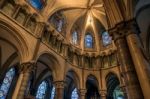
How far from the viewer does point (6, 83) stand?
13.0m

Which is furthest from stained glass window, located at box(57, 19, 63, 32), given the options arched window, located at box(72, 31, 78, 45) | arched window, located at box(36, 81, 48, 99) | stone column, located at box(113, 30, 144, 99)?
stone column, located at box(113, 30, 144, 99)

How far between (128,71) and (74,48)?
34.3 ft

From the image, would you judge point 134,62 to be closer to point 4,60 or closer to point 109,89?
point 4,60

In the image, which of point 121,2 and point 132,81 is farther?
point 121,2

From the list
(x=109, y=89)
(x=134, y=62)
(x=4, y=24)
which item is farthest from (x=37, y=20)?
(x=109, y=89)

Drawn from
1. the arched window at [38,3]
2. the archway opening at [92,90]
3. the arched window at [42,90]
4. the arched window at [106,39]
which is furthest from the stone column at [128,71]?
the arched window at [42,90]

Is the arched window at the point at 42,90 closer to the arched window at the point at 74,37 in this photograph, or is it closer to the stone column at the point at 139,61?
the arched window at the point at 74,37

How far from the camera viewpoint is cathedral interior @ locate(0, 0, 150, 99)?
226 inches

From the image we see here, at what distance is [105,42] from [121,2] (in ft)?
35.5

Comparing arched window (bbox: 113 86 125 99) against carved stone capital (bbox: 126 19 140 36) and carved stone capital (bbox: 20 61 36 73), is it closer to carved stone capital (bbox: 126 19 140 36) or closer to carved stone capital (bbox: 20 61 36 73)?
carved stone capital (bbox: 20 61 36 73)

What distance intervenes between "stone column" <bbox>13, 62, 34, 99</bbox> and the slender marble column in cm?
624

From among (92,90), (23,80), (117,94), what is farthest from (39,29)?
(117,94)

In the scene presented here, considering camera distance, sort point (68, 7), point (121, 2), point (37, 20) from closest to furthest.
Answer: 1. point (121, 2)
2. point (37, 20)
3. point (68, 7)

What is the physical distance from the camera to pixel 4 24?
9539 mm
